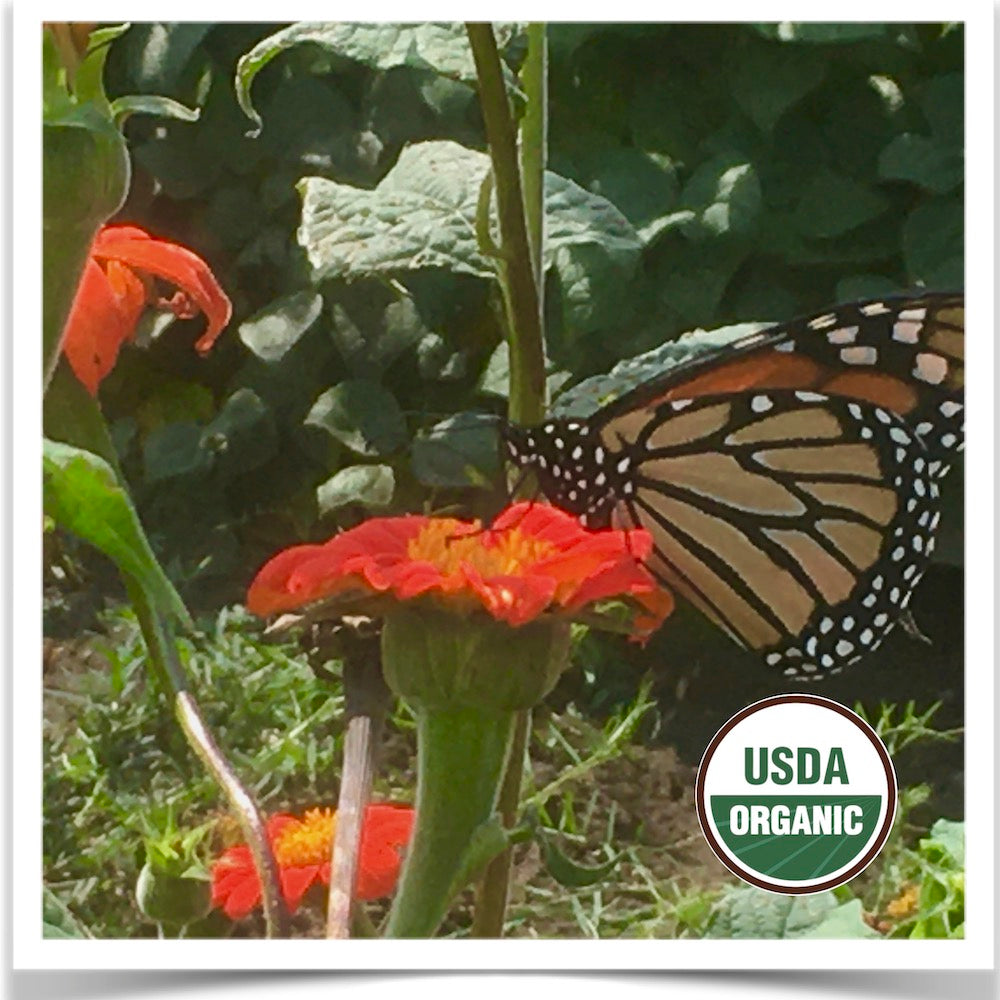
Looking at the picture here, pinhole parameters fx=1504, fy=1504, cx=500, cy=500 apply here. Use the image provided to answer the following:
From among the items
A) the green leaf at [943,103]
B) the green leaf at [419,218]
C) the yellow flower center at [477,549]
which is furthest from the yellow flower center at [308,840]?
the green leaf at [943,103]

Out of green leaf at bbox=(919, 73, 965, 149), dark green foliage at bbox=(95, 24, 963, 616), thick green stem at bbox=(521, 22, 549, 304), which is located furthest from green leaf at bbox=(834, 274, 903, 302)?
thick green stem at bbox=(521, 22, 549, 304)

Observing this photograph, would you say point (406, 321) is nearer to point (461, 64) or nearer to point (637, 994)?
point (461, 64)

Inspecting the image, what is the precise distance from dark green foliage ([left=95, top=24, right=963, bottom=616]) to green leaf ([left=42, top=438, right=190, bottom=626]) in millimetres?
144

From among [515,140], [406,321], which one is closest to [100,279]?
[406,321]

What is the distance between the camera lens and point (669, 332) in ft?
4.34

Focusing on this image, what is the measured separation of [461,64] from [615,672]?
542mm

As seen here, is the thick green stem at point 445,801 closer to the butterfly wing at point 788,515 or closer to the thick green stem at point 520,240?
the thick green stem at point 520,240

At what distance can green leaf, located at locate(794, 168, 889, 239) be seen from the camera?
4.36ft

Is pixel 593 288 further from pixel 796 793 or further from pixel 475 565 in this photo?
pixel 796 793

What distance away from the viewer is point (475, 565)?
1.27m

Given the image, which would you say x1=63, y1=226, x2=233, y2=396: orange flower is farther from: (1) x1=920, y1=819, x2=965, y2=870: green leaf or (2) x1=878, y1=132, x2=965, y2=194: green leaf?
(1) x1=920, y1=819, x2=965, y2=870: green leaf

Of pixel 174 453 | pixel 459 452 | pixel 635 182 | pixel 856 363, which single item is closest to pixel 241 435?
pixel 174 453

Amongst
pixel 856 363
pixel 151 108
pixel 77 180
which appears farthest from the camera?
pixel 856 363

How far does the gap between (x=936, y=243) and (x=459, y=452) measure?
46 centimetres
